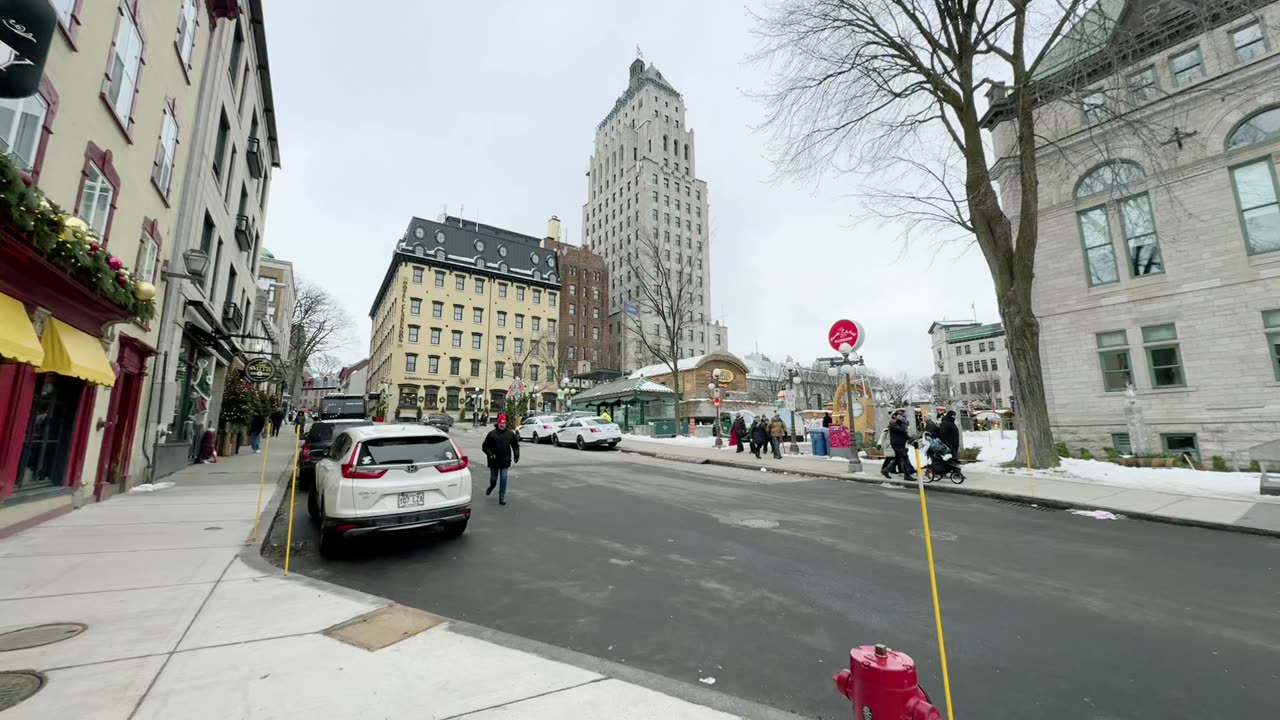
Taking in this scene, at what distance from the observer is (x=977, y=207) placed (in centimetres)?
1544

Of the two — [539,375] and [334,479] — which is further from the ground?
[539,375]

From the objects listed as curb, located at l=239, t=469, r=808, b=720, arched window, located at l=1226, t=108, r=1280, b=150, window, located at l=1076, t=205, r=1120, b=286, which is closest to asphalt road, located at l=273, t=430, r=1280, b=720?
curb, located at l=239, t=469, r=808, b=720

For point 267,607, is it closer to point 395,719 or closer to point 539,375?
point 395,719

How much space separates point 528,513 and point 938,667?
709cm

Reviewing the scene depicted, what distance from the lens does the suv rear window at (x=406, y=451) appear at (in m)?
7.00

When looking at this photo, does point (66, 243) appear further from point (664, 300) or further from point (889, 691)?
point (664, 300)

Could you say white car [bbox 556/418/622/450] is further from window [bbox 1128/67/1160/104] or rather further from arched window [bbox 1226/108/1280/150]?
arched window [bbox 1226/108/1280/150]

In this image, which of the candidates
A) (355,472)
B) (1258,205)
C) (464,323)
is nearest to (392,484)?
(355,472)

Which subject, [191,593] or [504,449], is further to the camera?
[504,449]

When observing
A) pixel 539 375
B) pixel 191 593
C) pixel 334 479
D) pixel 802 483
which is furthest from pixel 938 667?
pixel 539 375

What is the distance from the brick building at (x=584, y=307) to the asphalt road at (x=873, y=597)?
64102 mm

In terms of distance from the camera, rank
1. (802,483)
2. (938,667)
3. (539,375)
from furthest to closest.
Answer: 1. (539,375)
2. (802,483)
3. (938,667)

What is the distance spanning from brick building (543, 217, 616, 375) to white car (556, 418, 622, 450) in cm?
4457

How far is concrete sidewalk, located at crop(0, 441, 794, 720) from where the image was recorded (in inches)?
114
